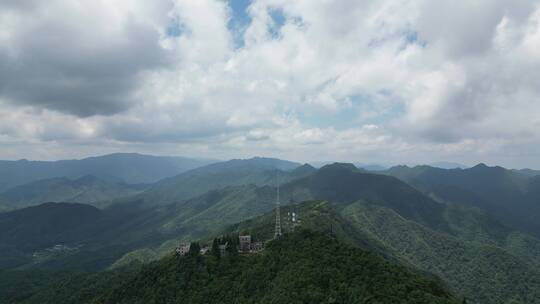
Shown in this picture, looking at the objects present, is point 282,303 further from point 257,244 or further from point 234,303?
point 257,244

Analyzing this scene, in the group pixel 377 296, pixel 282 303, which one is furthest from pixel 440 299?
pixel 282 303

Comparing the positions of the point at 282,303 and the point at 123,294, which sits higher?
the point at 282,303

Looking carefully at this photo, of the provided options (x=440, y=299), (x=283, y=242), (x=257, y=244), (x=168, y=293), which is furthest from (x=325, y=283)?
(x=168, y=293)

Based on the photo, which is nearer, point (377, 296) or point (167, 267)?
point (377, 296)

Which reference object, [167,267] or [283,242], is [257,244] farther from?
A: [167,267]

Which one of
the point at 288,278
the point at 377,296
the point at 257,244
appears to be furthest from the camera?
the point at 257,244

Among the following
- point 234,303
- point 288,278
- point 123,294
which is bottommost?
point 123,294

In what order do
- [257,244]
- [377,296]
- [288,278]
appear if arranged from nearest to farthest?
[377,296], [288,278], [257,244]
